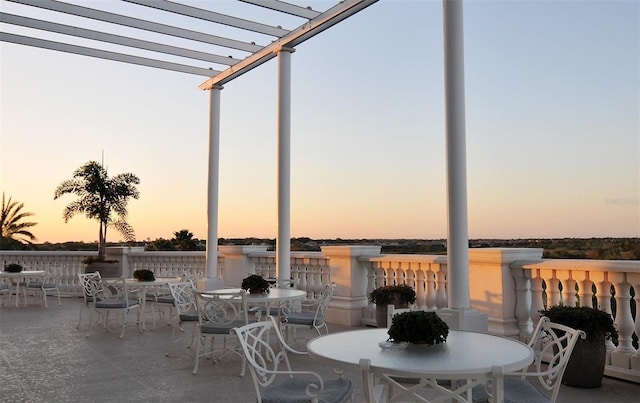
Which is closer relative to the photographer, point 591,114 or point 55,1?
point 55,1

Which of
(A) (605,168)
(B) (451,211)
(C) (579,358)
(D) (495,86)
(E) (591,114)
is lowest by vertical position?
(C) (579,358)

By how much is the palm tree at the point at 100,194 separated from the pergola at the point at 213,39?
11.9 feet

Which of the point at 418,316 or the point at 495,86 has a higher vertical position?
the point at 495,86

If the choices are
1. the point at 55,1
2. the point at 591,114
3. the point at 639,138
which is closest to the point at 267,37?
the point at 55,1

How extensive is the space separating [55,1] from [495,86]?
302 inches

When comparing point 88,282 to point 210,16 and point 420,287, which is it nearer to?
point 210,16

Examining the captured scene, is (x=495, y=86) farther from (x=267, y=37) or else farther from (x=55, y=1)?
(x=55, y=1)

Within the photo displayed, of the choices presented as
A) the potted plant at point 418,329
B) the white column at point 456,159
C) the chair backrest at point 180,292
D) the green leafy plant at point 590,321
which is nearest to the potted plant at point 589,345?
the green leafy plant at point 590,321

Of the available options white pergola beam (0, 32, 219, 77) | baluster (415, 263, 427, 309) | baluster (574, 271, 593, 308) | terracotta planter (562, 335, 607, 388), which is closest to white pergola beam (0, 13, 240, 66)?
white pergola beam (0, 32, 219, 77)

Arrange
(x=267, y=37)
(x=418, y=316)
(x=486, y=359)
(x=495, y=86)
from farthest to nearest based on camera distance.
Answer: (x=495, y=86) → (x=267, y=37) → (x=418, y=316) → (x=486, y=359)

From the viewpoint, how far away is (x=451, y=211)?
5.38 meters

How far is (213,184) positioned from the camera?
9938mm

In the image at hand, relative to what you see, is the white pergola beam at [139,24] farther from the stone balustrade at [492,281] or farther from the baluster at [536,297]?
the baluster at [536,297]

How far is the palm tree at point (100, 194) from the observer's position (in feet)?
39.8
